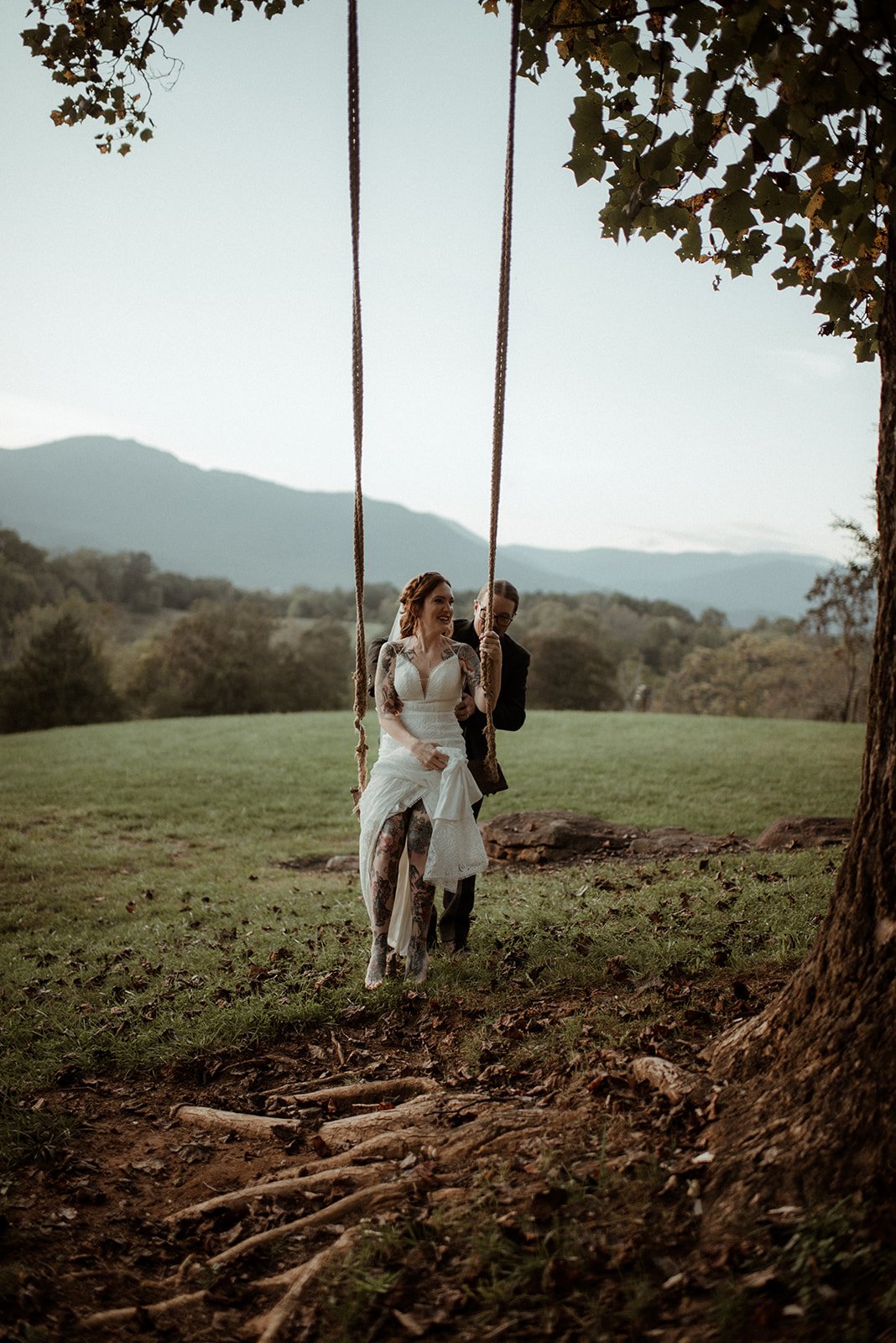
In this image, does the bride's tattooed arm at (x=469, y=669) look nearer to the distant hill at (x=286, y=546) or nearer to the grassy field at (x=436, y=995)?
the grassy field at (x=436, y=995)

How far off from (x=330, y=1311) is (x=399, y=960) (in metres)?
2.97

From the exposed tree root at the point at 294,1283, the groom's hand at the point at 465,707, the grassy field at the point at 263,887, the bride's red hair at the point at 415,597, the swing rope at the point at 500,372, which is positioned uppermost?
the swing rope at the point at 500,372

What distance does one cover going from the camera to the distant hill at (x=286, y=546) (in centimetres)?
14750

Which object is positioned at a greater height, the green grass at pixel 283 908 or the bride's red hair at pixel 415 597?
the bride's red hair at pixel 415 597

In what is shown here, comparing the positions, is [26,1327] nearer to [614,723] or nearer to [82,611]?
[614,723]

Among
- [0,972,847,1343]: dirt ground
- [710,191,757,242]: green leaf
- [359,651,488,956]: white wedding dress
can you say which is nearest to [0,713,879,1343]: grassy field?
[0,972,847,1343]: dirt ground

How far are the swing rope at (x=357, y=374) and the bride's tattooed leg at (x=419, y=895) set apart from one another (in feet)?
1.56

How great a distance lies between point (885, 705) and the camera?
2979 millimetres

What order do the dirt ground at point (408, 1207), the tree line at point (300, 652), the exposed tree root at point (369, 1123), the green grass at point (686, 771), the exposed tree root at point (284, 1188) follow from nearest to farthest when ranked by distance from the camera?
the dirt ground at point (408, 1207) < the exposed tree root at point (284, 1188) < the exposed tree root at point (369, 1123) < the green grass at point (686, 771) < the tree line at point (300, 652)

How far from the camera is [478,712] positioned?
234 inches

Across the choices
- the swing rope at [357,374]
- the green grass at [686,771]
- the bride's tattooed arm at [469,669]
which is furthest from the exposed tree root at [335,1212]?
the green grass at [686,771]

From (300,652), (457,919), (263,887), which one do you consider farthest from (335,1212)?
(300,652)

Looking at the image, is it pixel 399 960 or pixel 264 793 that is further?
pixel 264 793

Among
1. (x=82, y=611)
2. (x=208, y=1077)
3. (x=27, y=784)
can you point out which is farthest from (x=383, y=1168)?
(x=82, y=611)
